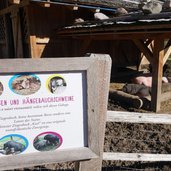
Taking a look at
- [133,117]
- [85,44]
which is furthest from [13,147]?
[85,44]

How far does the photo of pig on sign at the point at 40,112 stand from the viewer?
81.2 inches

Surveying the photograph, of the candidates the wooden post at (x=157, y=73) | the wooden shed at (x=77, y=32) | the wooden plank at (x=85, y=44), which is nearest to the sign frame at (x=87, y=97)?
the wooden shed at (x=77, y=32)

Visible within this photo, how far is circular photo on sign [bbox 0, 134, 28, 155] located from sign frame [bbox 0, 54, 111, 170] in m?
A: 0.04

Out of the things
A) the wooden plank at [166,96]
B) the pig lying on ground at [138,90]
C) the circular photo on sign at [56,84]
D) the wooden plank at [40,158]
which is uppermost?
the circular photo on sign at [56,84]

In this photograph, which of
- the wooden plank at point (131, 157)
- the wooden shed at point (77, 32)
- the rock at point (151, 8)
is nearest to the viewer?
the wooden plank at point (131, 157)

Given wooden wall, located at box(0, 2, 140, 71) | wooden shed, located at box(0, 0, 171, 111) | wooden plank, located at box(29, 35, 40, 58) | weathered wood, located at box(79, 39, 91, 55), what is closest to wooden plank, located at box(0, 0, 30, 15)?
wooden shed, located at box(0, 0, 171, 111)

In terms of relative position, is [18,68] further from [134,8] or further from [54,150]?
[134,8]

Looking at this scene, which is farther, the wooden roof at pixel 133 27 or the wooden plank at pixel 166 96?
the wooden plank at pixel 166 96

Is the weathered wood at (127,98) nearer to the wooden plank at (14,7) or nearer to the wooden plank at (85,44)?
the wooden plank at (85,44)

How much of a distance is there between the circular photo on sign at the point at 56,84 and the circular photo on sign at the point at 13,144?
1.36 ft

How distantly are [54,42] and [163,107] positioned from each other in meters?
4.73

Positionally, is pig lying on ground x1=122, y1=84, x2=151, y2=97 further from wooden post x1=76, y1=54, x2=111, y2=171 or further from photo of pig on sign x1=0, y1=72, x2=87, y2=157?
photo of pig on sign x1=0, y1=72, x2=87, y2=157

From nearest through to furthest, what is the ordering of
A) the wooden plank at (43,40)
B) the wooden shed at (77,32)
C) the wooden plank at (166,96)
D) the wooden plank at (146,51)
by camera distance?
1. the wooden shed at (77,32)
2. the wooden plank at (146,51)
3. the wooden plank at (166,96)
4. the wooden plank at (43,40)

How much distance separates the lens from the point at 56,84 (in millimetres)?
2133
